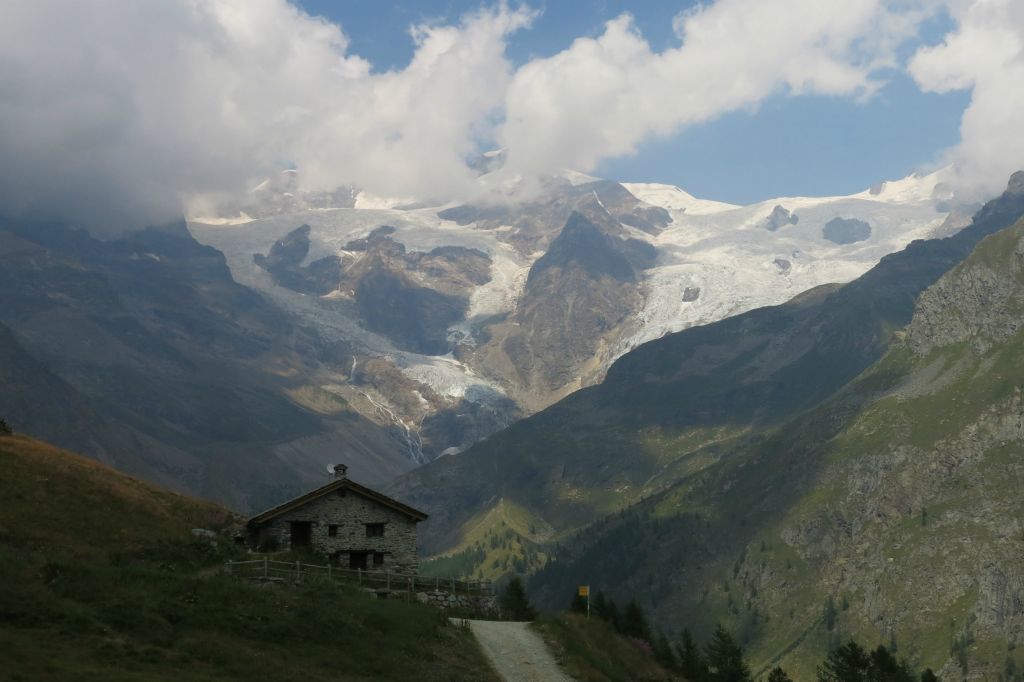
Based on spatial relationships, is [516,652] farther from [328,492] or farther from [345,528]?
[328,492]

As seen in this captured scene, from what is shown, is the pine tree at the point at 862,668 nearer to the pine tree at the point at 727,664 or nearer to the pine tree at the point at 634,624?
the pine tree at the point at 727,664

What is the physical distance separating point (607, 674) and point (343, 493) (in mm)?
24002

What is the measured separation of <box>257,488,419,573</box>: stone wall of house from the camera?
73.5 meters

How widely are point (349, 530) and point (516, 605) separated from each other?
12956mm

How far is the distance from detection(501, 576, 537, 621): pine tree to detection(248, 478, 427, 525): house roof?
8736 millimetres

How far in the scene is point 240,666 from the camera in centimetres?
4416

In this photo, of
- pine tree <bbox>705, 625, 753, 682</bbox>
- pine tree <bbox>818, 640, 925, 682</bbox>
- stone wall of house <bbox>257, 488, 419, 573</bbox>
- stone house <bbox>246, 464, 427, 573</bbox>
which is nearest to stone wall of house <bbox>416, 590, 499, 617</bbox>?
stone wall of house <bbox>257, 488, 419, 573</bbox>

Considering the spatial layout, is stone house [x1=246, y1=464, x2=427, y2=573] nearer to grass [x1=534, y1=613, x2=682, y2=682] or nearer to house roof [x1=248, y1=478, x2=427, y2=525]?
house roof [x1=248, y1=478, x2=427, y2=525]

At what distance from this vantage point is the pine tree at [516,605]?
72.9 m

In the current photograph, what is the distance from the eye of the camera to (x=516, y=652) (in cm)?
5881

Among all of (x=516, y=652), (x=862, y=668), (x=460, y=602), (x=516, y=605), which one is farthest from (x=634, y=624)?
(x=516, y=652)

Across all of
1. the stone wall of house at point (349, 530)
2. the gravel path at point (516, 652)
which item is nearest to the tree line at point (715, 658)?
the stone wall of house at point (349, 530)

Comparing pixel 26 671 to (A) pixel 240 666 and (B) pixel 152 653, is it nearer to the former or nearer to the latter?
(B) pixel 152 653

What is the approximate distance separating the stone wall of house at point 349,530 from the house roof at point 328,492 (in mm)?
320
